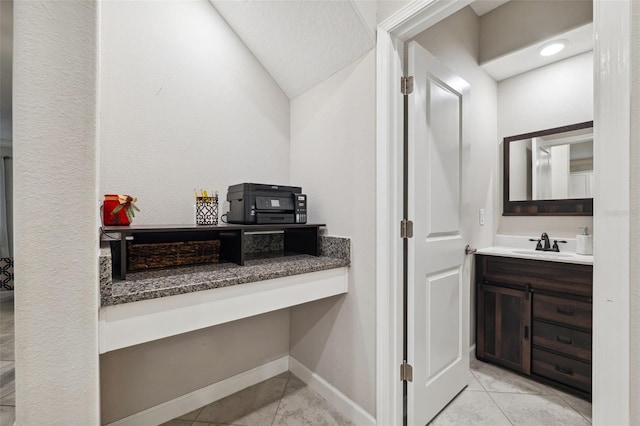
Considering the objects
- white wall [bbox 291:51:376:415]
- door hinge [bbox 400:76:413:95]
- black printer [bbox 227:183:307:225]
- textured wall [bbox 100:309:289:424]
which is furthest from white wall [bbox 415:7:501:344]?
textured wall [bbox 100:309:289:424]

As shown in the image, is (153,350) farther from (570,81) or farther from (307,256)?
(570,81)

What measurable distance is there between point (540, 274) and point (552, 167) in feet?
3.11

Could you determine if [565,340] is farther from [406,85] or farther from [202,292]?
[202,292]

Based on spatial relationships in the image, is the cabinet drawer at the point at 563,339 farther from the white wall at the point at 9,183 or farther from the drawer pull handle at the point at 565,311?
the white wall at the point at 9,183

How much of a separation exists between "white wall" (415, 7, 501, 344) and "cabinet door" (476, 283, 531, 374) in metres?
0.10

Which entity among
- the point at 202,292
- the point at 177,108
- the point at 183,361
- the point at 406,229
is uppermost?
the point at 177,108

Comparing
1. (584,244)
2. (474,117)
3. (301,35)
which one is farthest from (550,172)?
(301,35)

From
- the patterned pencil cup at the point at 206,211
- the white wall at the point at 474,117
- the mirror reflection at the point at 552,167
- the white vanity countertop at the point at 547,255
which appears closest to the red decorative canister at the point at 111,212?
the patterned pencil cup at the point at 206,211

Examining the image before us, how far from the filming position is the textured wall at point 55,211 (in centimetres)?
73

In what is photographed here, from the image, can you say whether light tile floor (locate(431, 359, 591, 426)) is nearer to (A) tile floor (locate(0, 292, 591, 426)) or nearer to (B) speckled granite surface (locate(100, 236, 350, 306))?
(A) tile floor (locate(0, 292, 591, 426))

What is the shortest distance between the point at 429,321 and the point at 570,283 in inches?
40.3

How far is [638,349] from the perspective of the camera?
0.73 m

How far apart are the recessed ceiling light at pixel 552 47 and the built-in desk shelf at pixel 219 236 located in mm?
2099

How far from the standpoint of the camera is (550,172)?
2.37m
